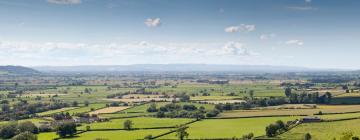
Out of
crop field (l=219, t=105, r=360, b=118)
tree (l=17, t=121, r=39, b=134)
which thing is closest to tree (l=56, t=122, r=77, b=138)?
tree (l=17, t=121, r=39, b=134)

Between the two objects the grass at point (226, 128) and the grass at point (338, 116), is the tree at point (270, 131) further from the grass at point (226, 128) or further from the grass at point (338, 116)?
the grass at point (338, 116)

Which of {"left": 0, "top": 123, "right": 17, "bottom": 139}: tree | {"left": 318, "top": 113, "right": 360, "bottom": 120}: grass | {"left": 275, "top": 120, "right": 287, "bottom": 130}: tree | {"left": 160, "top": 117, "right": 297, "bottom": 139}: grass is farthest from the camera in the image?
{"left": 318, "top": 113, "right": 360, "bottom": 120}: grass

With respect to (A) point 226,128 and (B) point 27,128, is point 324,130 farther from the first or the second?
(B) point 27,128

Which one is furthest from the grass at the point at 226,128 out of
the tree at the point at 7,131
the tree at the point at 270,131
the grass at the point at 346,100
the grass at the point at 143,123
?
the grass at the point at 346,100

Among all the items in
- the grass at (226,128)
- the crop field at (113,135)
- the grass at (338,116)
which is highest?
the grass at (338,116)

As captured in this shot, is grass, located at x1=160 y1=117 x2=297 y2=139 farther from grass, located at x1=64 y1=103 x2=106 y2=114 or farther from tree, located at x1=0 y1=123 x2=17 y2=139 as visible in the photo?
grass, located at x1=64 y1=103 x2=106 y2=114
